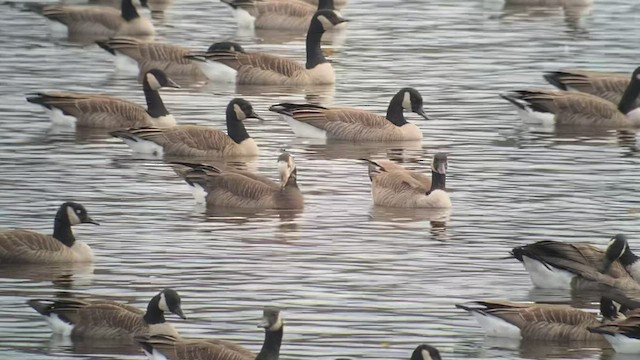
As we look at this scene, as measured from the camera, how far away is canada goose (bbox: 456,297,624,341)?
16.2 metres

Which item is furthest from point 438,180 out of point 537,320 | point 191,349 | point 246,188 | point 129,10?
point 129,10

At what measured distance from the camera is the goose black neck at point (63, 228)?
62.5 feet

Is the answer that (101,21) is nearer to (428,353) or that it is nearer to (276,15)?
(276,15)

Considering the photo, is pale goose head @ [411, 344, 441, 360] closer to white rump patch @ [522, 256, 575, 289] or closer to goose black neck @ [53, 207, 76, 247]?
white rump patch @ [522, 256, 575, 289]

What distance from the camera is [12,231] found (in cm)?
1898

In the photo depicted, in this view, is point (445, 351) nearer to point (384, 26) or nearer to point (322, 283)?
point (322, 283)

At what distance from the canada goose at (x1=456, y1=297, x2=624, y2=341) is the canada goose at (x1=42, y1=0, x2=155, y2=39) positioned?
22.6m

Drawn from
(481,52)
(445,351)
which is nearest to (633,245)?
(445,351)

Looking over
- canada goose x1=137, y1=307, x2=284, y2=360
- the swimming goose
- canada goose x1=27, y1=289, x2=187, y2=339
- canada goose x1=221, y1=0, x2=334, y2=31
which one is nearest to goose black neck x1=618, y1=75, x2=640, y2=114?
the swimming goose

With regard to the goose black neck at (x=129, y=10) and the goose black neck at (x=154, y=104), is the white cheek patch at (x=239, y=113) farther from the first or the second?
the goose black neck at (x=129, y=10)

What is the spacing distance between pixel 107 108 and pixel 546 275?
37.1 feet

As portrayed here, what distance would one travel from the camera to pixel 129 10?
38.0 meters

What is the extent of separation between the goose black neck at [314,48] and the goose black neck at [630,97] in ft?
19.1

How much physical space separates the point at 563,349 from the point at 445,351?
1.28 metres
